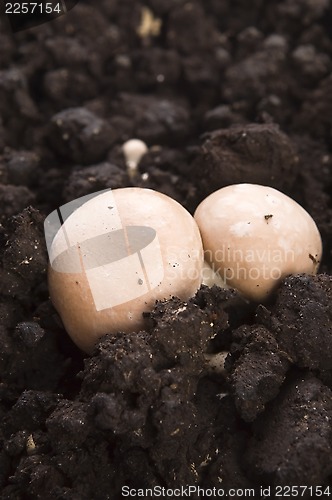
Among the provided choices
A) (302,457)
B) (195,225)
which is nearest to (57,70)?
(195,225)

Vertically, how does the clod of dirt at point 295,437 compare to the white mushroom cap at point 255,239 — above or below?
below

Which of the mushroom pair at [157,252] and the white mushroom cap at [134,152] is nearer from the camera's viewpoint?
the mushroom pair at [157,252]

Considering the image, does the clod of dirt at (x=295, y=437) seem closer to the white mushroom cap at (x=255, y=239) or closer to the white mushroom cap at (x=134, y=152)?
the white mushroom cap at (x=255, y=239)

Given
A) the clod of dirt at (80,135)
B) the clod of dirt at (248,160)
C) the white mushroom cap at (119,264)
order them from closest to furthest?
the white mushroom cap at (119,264) < the clod of dirt at (248,160) < the clod of dirt at (80,135)

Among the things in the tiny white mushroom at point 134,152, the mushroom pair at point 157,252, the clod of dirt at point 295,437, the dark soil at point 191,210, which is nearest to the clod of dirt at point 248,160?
the dark soil at point 191,210

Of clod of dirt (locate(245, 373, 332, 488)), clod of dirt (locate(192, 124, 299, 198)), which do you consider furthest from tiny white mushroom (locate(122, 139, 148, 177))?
clod of dirt (locate(245, 373, 332, 488))

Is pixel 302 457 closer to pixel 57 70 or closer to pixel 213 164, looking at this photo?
pixel 213 164

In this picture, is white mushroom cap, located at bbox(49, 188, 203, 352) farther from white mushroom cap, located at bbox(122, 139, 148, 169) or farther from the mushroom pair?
white mushroom cap, located at bbox(122, 139, 148, 169)
